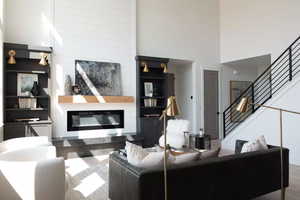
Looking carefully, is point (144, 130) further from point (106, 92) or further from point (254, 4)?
point (254, 4)

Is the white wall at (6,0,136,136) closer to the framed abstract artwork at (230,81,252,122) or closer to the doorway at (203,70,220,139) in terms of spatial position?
the doorway at (203,70,220,139)

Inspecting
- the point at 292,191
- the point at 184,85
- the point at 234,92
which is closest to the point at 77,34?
the point at 184,85

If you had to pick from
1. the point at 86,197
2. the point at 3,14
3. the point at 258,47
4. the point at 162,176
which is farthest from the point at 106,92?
the point at 258,47

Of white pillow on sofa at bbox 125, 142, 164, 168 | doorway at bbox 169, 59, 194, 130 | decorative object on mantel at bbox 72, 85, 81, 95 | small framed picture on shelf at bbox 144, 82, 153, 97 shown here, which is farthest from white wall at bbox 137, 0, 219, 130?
white pillow on sofa at bbox 125, 142, 164, 168

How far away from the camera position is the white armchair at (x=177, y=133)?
4375 millimetres

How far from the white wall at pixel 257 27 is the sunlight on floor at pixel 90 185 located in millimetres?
5688

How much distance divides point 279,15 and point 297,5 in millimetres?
465

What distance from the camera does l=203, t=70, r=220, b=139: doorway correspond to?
7430mm

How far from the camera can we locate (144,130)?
596 centimetres

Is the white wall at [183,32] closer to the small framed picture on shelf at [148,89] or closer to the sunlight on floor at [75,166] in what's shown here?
the small framed picture on shelf at [148,89]

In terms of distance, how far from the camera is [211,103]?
297 inches

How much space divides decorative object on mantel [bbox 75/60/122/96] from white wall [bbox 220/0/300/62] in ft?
13.1

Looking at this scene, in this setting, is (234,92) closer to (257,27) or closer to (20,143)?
(257,27)

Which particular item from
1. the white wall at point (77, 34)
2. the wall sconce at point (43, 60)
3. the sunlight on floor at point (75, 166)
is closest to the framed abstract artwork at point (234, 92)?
the white wall at point (77, 34)
